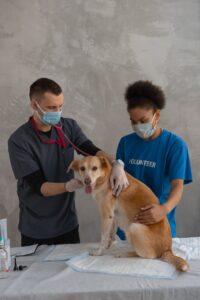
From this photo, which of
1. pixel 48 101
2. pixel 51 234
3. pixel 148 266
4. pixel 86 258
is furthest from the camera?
pixel 51 234

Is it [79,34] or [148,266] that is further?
[79,34]

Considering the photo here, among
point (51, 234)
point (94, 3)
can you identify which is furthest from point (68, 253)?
point (94, 3)

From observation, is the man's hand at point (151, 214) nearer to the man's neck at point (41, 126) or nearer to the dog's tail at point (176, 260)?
the dog's tail at point (176, 260)

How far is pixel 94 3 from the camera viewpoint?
2.86m

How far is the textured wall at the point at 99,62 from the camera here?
287 cm

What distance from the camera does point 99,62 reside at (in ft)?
9.51

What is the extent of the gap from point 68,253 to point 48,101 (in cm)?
79

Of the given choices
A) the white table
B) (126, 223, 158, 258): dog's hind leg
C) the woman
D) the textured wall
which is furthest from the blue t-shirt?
the textured wall

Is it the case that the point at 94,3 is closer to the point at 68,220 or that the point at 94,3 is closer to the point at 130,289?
the point at 68,220

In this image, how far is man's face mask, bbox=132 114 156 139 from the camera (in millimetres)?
1796

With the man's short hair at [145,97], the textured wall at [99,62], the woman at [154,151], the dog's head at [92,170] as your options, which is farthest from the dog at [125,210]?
the textured wall at [99,62]

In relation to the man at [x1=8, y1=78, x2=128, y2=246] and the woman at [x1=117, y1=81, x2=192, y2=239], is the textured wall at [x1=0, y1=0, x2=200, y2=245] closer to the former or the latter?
the man at [x1=8, y1=78, x2=128, y2=246]

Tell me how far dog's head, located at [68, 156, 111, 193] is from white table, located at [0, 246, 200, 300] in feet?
1.54

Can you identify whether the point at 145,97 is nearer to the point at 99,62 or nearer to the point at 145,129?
the point at 145,129
